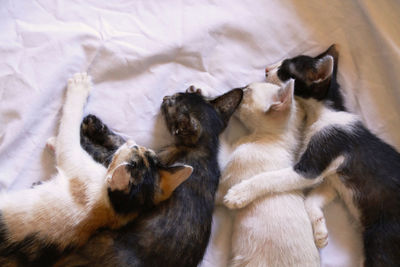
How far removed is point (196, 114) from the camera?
6.15ft

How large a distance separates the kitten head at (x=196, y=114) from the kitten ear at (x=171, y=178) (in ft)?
0.90

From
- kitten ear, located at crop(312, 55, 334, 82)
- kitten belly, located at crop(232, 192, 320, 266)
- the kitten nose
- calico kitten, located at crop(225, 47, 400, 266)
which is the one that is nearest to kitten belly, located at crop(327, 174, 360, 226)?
calico kitten, located at crop(225, 47, 400, 266)

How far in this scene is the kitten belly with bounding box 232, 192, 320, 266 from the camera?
5.37 ft

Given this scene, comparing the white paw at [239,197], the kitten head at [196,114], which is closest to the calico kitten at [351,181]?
the white paw at [239,197]

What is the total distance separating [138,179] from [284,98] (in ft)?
2.68

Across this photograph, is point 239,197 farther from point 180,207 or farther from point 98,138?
point 98,138

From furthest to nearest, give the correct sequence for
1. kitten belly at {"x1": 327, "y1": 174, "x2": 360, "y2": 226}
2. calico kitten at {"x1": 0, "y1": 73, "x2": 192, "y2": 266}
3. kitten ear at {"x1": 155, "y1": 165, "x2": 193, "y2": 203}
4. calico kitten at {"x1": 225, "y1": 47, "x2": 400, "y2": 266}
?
kitten belly at {"x1": 327, "y1": 174, "x2": 360, "y2": 226} < calico kitten at {"x1": 225, "y1": 47, "x2": 400, "y2": 266} < kitten ear at {"x1": 155, "y1": 165, "x2": 193, "y2": 203} < calico kitten at {"x1": 0, "y1": 73, "x2": 192, "y2": 266}

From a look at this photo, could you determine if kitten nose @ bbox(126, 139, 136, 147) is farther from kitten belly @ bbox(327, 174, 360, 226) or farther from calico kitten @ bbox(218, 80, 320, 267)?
kitten belly @ bbox(327, 174, 360, 226)

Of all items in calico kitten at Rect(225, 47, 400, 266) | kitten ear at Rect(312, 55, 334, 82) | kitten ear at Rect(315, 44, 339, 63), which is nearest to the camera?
calico kitten at Rect(225, 47, 400, 266)

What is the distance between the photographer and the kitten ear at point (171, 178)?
1596 mm

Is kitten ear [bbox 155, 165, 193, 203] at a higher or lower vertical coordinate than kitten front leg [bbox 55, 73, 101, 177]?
lower

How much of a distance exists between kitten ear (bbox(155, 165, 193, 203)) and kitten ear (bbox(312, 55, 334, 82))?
0.85m

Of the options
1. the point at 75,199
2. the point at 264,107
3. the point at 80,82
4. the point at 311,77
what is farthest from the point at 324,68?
the point at 75,199

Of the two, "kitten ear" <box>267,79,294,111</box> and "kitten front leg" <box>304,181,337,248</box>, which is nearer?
"kitten front leg" <box>304,181,337,248</box>
